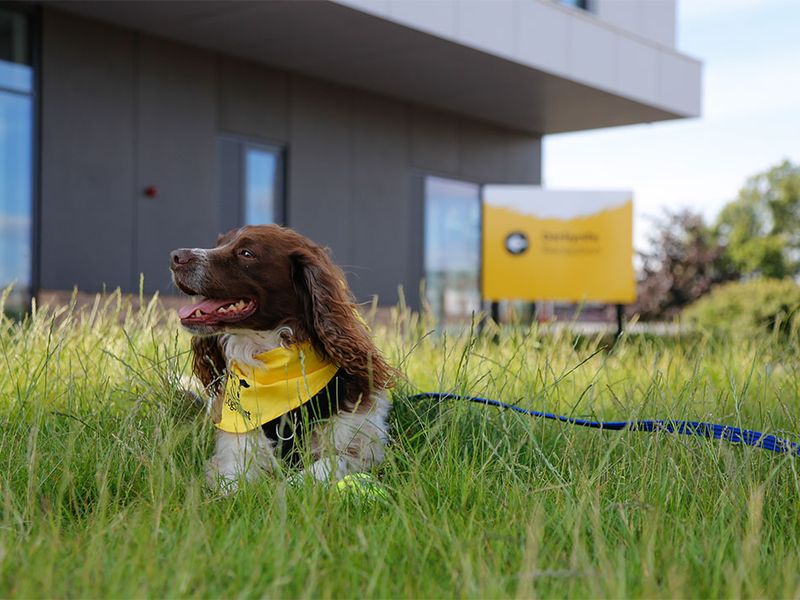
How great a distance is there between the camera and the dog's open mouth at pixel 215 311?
3.42 m

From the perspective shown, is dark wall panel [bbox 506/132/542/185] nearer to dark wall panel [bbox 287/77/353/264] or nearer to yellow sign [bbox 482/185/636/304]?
dark wall panel [bbox 287/77/353/264]

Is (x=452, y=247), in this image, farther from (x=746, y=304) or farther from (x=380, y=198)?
(x=746, y=304)

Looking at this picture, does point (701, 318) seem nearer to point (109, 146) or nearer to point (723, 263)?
point (109, 146)

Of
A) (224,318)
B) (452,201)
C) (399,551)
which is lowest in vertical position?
(399,551)

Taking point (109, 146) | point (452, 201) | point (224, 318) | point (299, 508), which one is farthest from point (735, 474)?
point (452, 201)

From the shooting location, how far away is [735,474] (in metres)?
2.89

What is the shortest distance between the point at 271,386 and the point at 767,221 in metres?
66.4

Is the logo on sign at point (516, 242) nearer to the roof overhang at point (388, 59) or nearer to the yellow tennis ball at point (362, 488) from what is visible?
the roof overhang at point (388, 59)

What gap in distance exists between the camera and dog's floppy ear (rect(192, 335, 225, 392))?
3834mm

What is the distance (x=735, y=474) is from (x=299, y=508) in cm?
141

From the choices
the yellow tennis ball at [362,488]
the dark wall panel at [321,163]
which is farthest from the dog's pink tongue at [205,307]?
the dark wall panel at [321,163]

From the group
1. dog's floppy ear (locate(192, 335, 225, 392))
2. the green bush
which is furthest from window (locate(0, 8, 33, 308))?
the green bush

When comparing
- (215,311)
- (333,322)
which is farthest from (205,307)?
(333,322)

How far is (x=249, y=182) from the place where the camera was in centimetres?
1298
